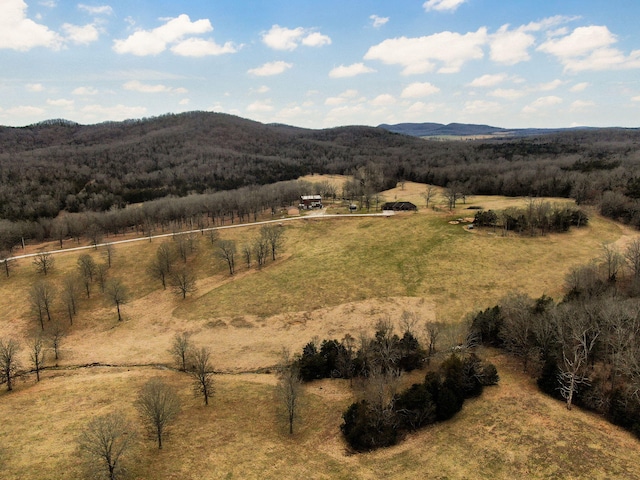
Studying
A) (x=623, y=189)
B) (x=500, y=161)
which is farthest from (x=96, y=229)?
(x=500, y=161)

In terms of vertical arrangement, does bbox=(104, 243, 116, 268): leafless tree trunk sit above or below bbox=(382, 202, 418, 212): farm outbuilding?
below

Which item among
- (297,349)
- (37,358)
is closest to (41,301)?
(37,358)

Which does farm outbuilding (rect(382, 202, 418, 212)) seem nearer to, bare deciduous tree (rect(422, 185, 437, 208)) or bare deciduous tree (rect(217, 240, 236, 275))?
bare deciduous tree (rect(422, 185, 437, 208))

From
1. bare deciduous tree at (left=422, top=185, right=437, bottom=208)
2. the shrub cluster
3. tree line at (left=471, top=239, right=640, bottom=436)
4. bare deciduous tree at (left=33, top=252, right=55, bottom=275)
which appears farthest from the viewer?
bare deciduous tree at (left=422, top=185, right=437, bottom=208)

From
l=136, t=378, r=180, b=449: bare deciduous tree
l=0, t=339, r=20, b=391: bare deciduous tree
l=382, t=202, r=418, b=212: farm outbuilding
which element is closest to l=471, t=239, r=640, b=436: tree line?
l=136, t=378, r=180, b=449: bare deciduous tree

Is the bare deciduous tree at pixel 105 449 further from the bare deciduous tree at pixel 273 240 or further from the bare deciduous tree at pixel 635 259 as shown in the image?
the bare deciduous tree at pixel 635 259

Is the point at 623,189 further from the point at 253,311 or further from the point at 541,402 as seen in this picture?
the point at 253,311

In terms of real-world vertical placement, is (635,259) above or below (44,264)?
above

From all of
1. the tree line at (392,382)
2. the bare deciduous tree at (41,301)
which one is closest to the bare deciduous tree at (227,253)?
the bare deciduous tree at (41,301)

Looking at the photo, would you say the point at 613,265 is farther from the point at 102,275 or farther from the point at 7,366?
the point at 102,275

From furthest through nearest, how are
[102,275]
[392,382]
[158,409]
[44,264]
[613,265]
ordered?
[102,275] < [44,264] < [613,265] < [392,382] < [158,409]
